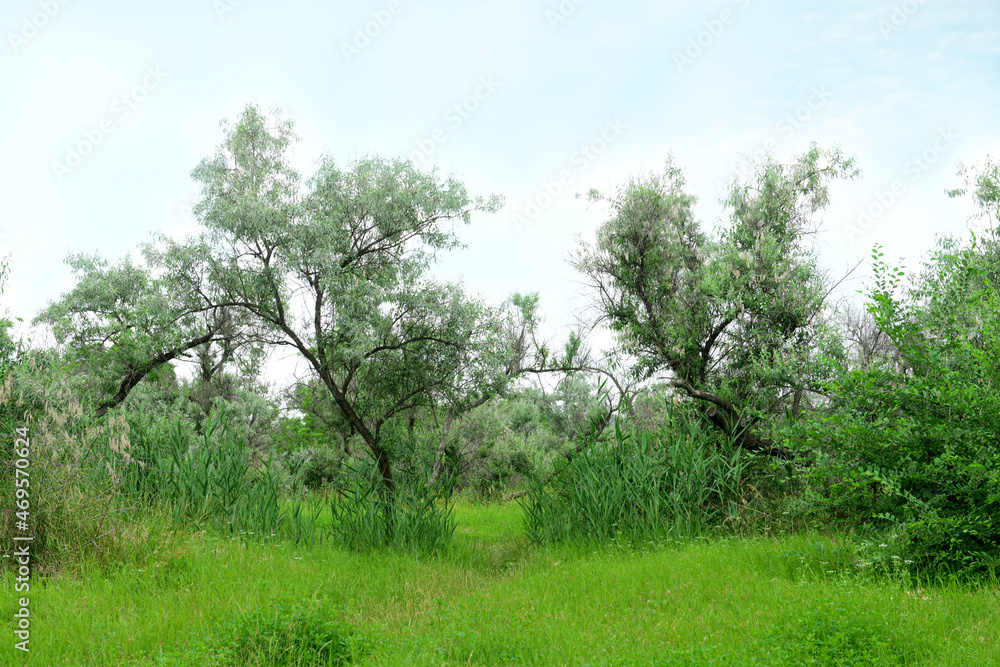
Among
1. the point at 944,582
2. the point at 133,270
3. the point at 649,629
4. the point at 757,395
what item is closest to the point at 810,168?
the point at 757,395

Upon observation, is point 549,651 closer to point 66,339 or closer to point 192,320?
point 192,320

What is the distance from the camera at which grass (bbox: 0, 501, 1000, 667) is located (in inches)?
196

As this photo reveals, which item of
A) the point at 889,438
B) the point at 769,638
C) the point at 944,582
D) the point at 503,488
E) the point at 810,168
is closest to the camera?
the point at 769,638

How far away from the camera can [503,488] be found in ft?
70.4

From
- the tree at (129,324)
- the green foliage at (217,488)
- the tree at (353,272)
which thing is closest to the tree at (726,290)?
the tree at (353,272)

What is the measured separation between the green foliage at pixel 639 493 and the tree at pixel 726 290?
1281mm

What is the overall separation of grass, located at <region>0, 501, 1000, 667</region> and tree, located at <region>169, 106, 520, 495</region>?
21.3 feet

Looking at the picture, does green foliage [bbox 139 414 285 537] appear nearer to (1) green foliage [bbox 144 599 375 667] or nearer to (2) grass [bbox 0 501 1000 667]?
(2) grass [bbox 0 501 1000 667]

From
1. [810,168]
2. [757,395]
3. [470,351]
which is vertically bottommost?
[757,395]

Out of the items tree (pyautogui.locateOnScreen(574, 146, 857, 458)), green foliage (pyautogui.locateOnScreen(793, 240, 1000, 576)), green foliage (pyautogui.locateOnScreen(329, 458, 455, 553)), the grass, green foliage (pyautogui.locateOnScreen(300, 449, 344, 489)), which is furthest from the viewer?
green foliage (pyautogui.locateOnScreen(300, 449, 344, 489))

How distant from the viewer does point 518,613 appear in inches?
257

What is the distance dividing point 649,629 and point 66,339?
15.4 metres

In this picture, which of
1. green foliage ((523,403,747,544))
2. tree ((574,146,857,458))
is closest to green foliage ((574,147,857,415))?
tree ((574,146,857,458))

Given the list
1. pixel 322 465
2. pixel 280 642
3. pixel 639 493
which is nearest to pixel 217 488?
pixel 280 642
